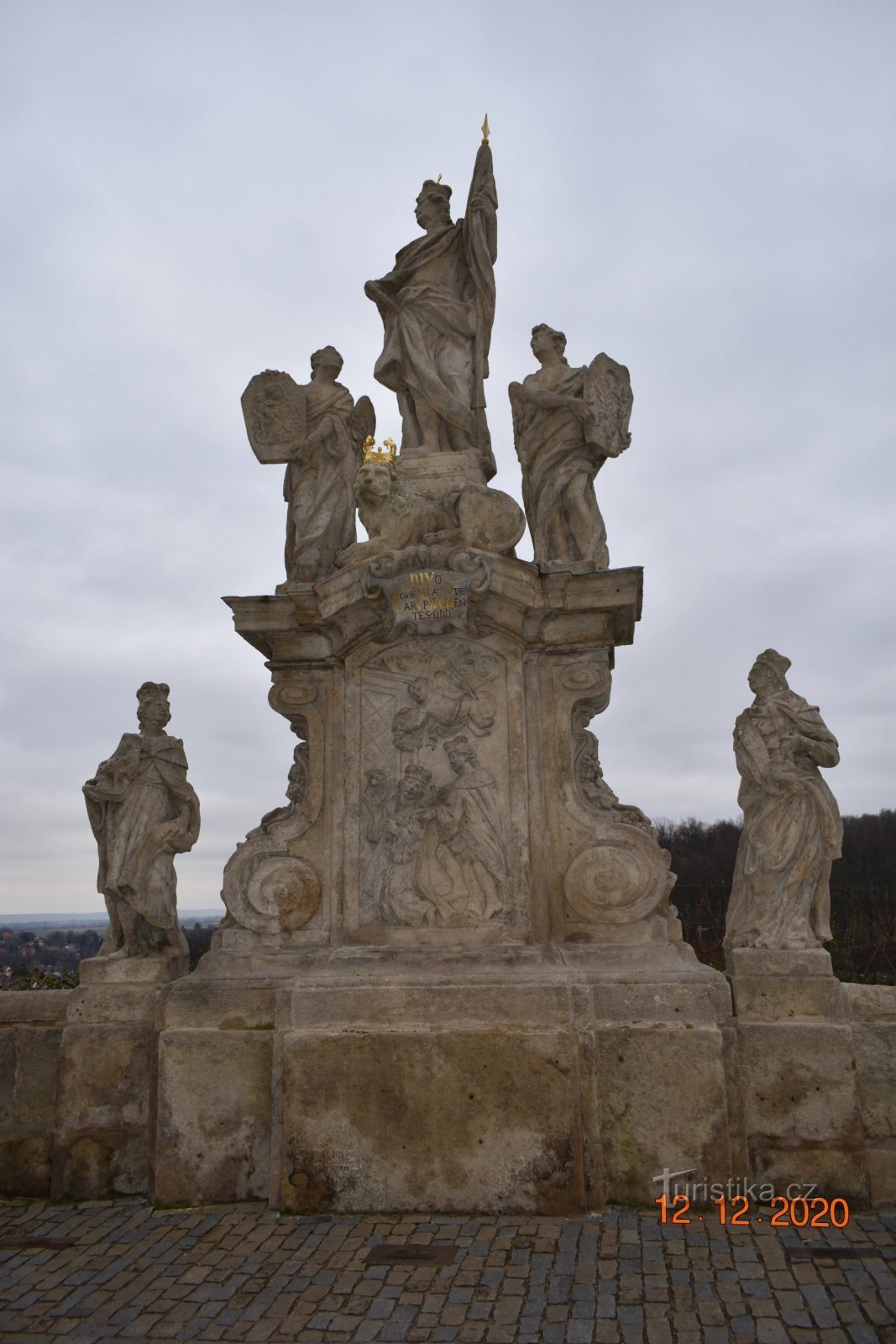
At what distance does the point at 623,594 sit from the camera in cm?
612

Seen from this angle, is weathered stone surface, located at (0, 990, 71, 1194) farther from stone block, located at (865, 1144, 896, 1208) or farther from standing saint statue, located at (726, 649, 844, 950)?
stone block, located at (865, 1144, 896, 1208)

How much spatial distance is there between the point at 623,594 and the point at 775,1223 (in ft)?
11.4

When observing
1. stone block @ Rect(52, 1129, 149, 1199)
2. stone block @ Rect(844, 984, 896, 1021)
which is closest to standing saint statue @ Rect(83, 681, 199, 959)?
stone block @ Rect(52, 1129, 149, 1199)

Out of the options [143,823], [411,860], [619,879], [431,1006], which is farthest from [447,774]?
[143,823]

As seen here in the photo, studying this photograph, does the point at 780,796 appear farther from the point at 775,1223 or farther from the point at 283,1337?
the point at 283,1337

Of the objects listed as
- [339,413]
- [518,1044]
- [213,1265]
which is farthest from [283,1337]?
[339,413]

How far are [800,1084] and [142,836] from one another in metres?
4.07

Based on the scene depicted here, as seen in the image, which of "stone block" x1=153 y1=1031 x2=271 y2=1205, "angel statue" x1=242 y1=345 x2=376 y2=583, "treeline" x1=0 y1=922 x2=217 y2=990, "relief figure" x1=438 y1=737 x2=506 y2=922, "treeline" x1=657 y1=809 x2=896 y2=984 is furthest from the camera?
"treeline" x1=657 y1=809 x2=896 y2=984

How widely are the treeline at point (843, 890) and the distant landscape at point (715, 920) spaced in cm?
4

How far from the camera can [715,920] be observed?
75.0ft

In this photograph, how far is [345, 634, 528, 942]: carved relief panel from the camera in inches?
231

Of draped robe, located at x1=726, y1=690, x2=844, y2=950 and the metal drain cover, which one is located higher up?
draped robe, located at x1=726, y1=690, x2=844, y2=950

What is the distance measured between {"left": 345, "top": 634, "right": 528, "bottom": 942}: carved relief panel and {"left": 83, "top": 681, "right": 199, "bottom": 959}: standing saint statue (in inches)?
44.6

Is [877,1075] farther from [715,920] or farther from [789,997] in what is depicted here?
[715,920]
